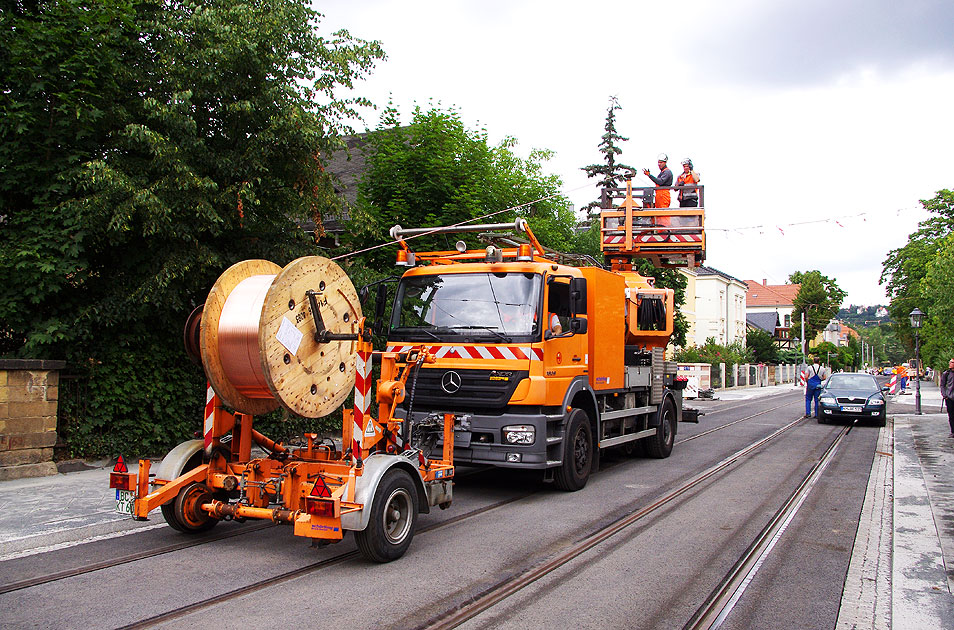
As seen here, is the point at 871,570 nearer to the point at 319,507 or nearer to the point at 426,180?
the point at 319,507

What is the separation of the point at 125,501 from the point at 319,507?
176 cm

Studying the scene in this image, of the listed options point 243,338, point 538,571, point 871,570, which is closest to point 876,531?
point 871,570

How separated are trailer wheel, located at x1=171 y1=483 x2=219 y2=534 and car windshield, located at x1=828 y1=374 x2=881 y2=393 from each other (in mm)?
19382

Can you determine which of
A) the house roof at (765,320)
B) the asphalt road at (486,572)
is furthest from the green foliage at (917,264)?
the house roof at (765,320)

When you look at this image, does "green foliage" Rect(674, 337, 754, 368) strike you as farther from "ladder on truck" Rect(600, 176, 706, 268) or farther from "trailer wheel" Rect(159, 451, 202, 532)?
"trailer wheel" Rect(159, 451, 202, 532)

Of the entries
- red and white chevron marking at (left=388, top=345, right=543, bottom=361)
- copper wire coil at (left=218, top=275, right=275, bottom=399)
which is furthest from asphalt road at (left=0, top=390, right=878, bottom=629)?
red and white chevron marking at (left=388, top=345, right=543, bottom=361)

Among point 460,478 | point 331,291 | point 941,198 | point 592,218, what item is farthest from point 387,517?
point 941,198

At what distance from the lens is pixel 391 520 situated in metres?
5.78

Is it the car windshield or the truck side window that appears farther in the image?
the car windshield

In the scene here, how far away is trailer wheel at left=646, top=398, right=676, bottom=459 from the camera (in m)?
12.0

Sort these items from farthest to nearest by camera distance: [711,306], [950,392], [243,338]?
[711,306]
[950,392]
[243,338]

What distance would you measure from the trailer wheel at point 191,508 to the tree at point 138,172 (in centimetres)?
384

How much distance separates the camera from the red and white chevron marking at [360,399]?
5902 mm

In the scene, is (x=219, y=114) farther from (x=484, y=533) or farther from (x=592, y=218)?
(x=592, y=218)
